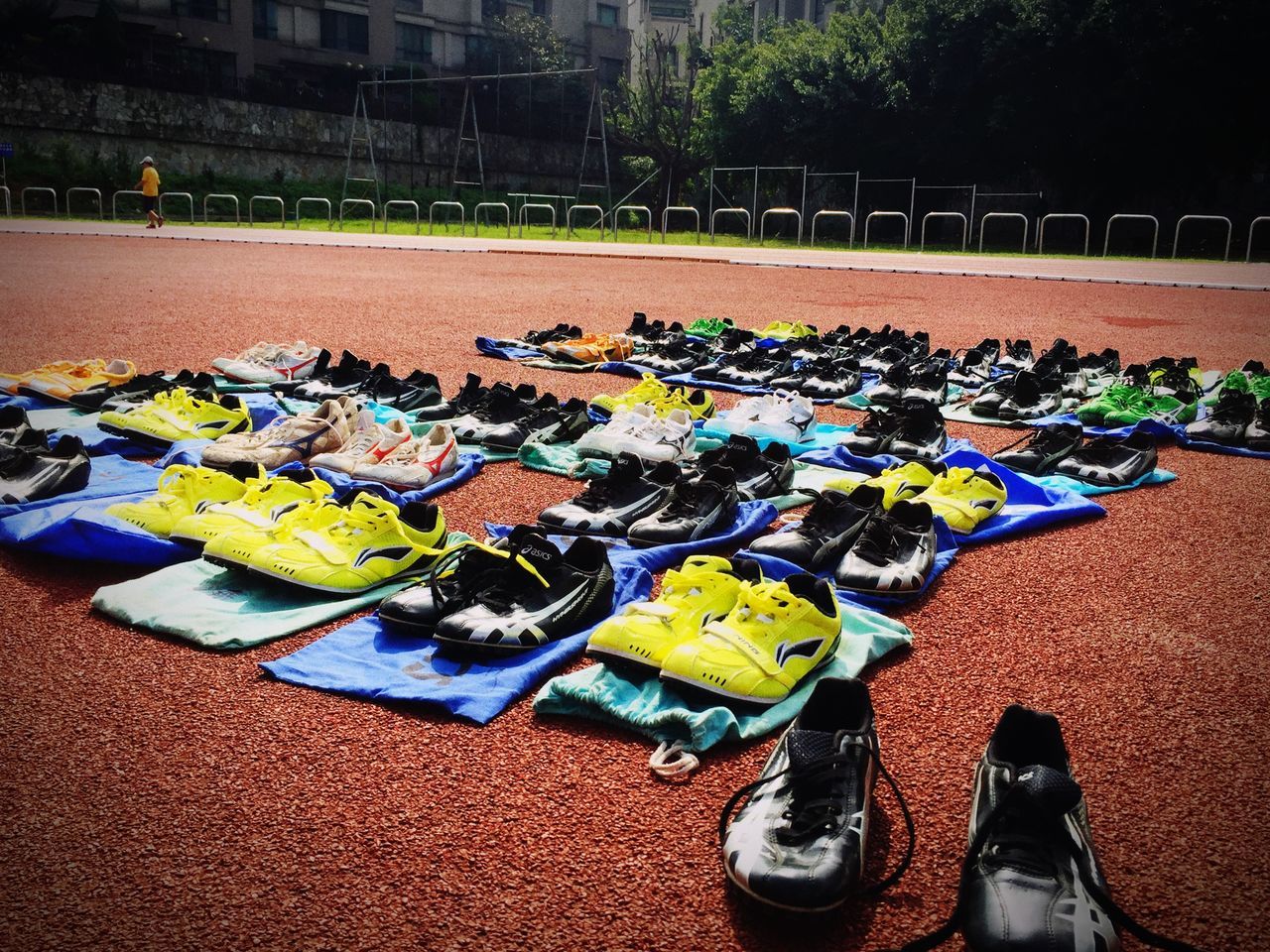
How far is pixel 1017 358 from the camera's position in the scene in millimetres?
7699

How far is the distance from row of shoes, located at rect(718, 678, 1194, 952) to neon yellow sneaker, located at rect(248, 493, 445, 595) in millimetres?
1551

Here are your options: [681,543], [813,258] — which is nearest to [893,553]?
[681,543]

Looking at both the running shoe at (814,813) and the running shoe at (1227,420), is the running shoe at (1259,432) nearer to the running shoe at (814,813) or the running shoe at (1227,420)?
the running shoe at (1227,420)

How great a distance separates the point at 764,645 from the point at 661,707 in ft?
1.02

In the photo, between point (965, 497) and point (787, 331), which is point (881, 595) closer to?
point (965, 497)

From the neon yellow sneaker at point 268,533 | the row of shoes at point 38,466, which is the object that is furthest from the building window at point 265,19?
the neon yellow sneaker at point 268,533

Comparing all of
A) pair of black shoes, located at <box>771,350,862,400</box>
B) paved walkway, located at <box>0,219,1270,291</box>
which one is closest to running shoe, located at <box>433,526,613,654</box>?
pair of black shoes, located at <box>771,350,862,400</box>

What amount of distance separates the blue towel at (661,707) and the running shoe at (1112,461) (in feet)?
8.24

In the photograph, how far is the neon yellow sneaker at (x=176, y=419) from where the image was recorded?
15.7 ft

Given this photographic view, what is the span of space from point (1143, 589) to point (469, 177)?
141 ft

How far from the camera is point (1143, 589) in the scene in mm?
3508

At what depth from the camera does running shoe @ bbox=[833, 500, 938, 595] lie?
3.28 m

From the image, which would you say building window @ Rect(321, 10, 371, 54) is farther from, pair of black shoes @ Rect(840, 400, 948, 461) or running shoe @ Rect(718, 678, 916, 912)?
running shoe @ Rect(718, 678, 916, 912)

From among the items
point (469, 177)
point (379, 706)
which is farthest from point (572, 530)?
point (469, 177)
